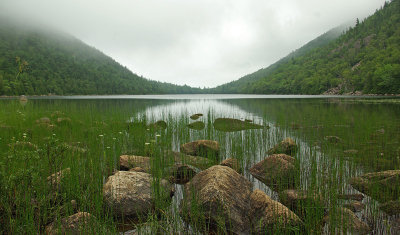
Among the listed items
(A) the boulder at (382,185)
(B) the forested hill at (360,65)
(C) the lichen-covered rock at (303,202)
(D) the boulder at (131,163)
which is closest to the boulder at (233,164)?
(C) the lichen-covered rock at (303,202)

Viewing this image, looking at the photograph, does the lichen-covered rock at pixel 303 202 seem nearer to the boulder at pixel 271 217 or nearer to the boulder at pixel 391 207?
the boulder at pixel 271 217

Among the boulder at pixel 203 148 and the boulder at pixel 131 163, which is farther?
the boulder at pixel 203 148

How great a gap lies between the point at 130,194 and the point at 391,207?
16.6 feet

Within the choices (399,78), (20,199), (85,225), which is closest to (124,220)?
(85,225)

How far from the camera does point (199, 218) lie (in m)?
4.04

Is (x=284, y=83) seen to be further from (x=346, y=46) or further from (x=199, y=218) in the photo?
(x=199, y=218)

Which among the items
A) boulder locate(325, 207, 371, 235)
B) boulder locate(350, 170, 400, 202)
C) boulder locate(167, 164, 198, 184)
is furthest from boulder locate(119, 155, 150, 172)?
boulder locate(350, 170, 400, 202)

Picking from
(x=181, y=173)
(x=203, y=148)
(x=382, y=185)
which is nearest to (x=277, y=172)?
(x=382, y=185)

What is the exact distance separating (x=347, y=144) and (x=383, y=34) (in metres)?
149

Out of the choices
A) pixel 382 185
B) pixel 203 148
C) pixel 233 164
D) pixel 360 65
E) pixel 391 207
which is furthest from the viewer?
pixel 360 65

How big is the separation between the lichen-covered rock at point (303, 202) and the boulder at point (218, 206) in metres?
0.87

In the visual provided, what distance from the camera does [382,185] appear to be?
195 inches

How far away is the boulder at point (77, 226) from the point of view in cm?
319

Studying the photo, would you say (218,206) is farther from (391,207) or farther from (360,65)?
(360,65)
